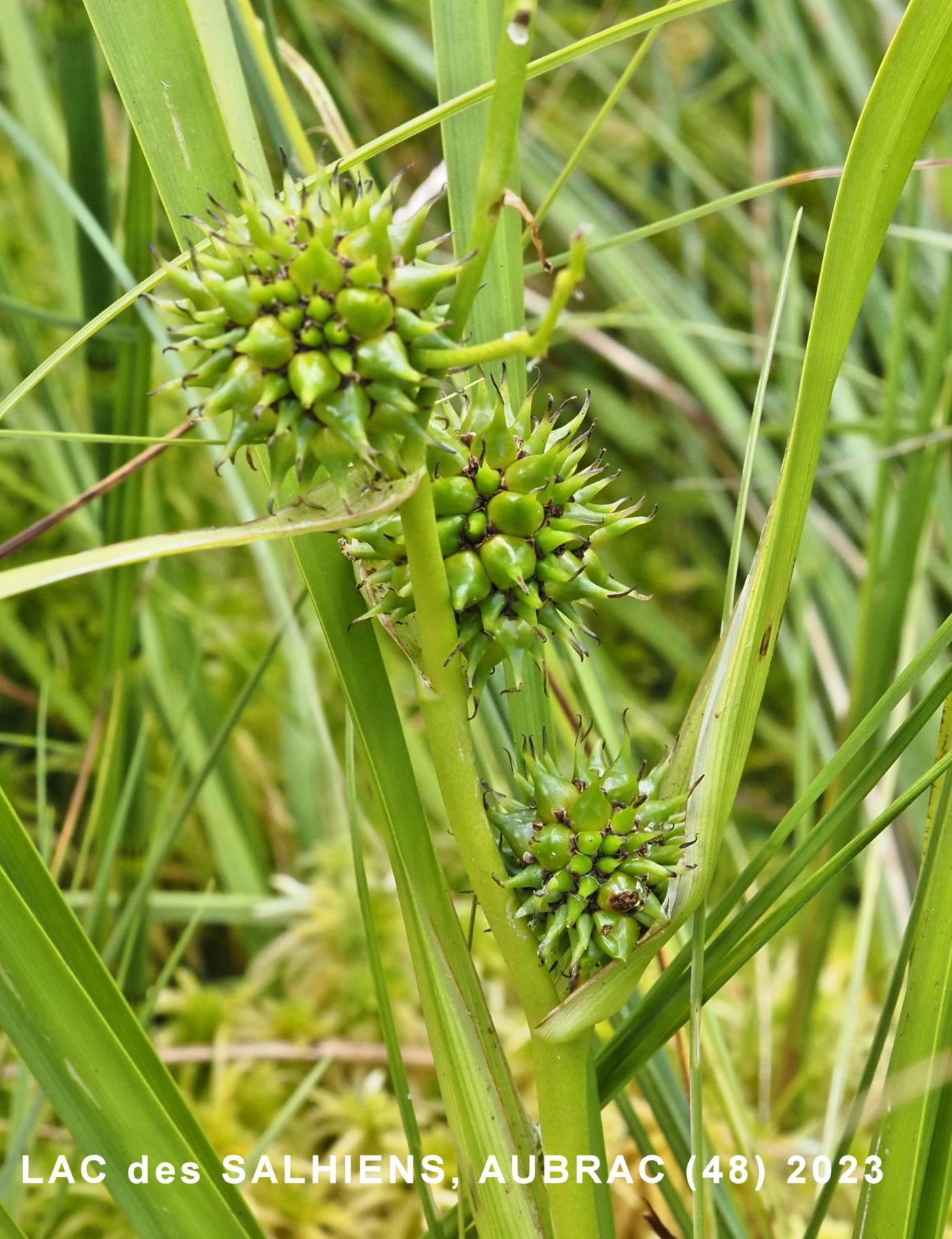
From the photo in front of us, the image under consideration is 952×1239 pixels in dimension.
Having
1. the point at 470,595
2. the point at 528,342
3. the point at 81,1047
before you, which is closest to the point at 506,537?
the point at 470,595

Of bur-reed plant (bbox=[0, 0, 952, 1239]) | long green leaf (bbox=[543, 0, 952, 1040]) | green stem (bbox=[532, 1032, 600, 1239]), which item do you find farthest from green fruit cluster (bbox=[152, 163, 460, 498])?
green stem (bbox=[532, 1032, 600, 1239])

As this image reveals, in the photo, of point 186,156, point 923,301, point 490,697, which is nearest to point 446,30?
point 186,156

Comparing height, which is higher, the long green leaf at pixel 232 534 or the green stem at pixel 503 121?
the green stem at pixel 503 121

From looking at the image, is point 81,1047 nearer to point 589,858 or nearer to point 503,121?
point 589,858

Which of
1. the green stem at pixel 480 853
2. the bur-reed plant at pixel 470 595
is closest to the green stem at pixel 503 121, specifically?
the bur-reed plant at pixel 470 595

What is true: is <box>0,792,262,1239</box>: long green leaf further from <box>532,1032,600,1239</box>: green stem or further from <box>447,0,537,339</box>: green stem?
<box>447,0,537,339</box>: green stem

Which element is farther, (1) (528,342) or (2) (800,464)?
(2) (800,464)

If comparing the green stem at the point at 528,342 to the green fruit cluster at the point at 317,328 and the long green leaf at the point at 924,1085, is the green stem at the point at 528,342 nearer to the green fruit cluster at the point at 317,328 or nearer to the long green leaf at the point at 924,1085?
the green fruit cluster at the point at 317,328
